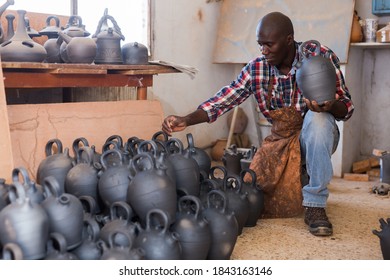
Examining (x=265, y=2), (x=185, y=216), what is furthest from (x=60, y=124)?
(x=265, y=2)

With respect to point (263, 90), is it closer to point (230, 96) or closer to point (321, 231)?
point (230, 96)

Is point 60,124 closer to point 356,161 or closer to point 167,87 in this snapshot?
point 167,87

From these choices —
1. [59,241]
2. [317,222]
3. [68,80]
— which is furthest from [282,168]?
[59,241]

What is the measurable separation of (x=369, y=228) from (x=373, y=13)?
2639 mm

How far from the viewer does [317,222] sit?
310cm

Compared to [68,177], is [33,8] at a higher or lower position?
higher

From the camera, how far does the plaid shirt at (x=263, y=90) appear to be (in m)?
3.31

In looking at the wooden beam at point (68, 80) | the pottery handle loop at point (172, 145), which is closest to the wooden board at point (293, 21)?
the wooden beam at point (68, 80)

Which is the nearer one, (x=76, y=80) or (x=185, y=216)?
(x=185, y=216)

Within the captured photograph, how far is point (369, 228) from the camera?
325cm

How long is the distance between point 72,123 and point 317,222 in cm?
165

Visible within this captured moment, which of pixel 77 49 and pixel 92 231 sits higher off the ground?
pixel 77 49

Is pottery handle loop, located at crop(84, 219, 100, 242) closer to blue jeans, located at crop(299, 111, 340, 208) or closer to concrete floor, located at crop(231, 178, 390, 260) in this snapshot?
concrete floor, located at crop(231, 178, 390, 260)
